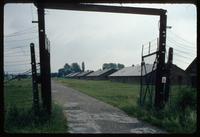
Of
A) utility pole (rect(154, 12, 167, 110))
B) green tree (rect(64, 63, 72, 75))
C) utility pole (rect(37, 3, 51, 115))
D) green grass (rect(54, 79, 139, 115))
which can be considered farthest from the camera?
green tree (rect(64, 63, 72, 75))

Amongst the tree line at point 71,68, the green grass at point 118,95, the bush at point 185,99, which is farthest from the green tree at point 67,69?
the bush at point 185,99

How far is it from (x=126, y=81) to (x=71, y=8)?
158 feet

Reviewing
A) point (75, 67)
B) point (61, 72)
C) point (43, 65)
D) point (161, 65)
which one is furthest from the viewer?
point (75, 67)

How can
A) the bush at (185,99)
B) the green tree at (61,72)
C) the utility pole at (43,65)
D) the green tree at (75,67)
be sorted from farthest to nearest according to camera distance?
1. the green tree at (75,67)
2. the green tree at (61,72)
3. the bush at (185,99)
4. the utility pole at (43,65)

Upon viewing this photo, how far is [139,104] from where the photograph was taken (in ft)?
39.7

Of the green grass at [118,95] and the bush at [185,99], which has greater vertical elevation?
the bush at [185,99]

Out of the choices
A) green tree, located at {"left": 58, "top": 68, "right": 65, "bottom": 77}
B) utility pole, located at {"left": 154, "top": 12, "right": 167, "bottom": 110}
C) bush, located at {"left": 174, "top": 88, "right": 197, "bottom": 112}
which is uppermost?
utility pole, located at {"left": 154, "top": 12, "right": 167, "bottom": 110}

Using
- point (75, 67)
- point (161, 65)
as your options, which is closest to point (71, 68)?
point (75, 67)

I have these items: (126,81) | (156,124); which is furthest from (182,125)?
(126,81)

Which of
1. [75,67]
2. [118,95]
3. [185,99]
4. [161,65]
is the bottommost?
[118,95]

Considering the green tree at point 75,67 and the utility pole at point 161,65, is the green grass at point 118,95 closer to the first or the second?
the utility pole at point 161,65

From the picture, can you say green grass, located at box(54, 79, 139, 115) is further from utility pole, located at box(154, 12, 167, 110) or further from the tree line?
the tree line

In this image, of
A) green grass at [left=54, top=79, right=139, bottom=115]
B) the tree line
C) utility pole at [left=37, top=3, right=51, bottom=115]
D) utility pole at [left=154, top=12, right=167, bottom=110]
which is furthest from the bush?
the tree line

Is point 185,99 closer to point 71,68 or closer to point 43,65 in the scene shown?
point 43,65
